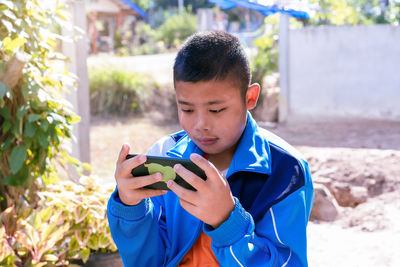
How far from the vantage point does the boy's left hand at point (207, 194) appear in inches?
56.2

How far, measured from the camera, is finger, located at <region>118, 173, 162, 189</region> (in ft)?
4.97

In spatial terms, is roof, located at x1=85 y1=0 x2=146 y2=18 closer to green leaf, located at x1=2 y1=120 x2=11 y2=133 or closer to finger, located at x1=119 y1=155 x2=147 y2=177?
green leaf, located at x1=2 y1=120 x2=11 y2=133

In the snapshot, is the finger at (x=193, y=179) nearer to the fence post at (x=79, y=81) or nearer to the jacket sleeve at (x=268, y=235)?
the jacket sleeve at (x=268, y=235)

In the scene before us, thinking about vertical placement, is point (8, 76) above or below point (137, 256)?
above

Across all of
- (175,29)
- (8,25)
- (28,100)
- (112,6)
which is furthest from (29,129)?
(175,29)

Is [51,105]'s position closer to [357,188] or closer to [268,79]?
[357,188]

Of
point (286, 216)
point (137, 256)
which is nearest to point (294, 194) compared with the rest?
point (286, 216)

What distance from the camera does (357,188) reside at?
17.4 ft

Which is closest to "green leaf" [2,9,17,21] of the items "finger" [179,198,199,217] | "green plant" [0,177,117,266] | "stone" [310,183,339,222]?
"green plant" [0,177,117,266]

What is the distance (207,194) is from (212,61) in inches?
18.0

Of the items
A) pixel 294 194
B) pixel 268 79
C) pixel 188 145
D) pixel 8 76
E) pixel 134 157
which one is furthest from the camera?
pixel 268 79

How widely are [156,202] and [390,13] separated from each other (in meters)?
10.4

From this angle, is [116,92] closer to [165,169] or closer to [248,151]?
[248,151]

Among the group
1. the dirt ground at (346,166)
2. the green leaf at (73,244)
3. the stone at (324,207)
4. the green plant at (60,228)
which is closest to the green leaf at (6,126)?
the green plant at (60,228)
